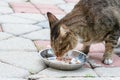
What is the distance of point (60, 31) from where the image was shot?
3.73m

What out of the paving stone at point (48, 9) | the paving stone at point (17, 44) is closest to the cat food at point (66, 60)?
the paving stone at point (17, 44)

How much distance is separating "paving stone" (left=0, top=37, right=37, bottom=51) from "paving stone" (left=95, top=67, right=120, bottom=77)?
86cm

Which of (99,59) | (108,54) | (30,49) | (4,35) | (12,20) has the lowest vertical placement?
(12,20)

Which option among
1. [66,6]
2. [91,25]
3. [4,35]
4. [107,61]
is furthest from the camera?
[66,6]

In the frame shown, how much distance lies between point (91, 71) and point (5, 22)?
6.26 feet

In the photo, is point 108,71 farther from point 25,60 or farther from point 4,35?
point 4,35

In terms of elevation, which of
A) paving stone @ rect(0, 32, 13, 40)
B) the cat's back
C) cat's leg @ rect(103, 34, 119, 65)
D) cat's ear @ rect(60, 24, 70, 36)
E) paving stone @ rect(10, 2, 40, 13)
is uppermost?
the cat's back

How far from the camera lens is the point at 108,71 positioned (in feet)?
13.2

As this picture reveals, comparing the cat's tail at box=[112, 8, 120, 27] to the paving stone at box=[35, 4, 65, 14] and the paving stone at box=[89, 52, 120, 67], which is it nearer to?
the paving stone at box=[89, 52, 120, 67]

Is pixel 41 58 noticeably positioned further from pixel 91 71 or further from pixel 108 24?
pixel 108 24

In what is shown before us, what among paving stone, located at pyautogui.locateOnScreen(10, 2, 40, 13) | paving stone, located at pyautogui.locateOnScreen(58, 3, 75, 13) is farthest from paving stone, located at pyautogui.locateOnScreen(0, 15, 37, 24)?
paving stone, located at pyautogui.locateOnScreen(58, 3, 75, 13)

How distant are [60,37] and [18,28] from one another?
1540mm

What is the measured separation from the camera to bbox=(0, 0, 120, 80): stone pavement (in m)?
→ 3.79

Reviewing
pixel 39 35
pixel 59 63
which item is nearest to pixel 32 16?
pixel 39 35
